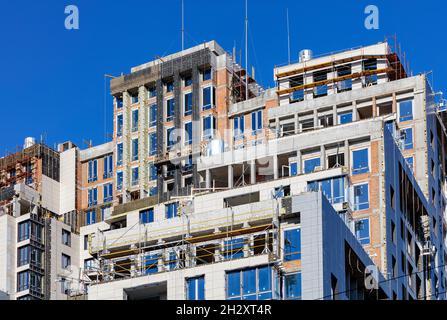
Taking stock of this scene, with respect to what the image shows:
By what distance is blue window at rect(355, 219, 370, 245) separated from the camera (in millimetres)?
125206

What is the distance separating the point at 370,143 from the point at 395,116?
645 inches

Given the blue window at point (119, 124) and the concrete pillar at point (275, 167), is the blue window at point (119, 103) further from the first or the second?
the concrete pillar at point (275, 167)

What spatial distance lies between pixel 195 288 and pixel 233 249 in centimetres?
679

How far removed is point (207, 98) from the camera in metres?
160

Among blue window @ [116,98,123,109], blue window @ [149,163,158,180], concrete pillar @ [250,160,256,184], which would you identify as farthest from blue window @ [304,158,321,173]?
blue window @ [116,98,123,109]

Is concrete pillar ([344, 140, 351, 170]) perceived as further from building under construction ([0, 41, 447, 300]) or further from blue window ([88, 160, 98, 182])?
blue window ([88, 160, 98, 182])

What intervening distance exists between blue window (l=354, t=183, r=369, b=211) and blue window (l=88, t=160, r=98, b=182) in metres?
57.2

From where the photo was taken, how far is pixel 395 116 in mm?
144000

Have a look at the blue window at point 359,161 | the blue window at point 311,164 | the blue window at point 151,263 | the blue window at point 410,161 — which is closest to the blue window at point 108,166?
the blue window at point 410,161

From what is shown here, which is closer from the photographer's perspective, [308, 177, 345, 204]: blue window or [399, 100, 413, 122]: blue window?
[308, 177, 345, 204]: blue window

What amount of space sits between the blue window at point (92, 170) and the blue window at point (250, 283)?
79.7 meters

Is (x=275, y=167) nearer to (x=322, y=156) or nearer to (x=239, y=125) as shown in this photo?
(x=322, y=156)

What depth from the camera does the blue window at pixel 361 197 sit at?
126137 mm
